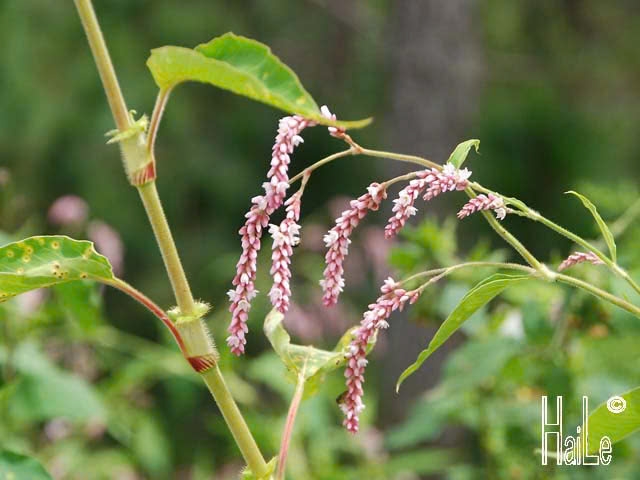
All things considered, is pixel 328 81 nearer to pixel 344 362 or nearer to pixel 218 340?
pixel 218 340

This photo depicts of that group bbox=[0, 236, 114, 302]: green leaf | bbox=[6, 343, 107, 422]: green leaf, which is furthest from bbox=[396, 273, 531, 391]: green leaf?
bbox=[6, 343, 107, 422]: green leaf

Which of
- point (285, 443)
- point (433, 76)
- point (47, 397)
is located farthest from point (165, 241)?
point (433, 76)

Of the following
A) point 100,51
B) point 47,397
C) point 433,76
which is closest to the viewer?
point 100,51

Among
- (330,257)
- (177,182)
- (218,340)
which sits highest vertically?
(177,182)

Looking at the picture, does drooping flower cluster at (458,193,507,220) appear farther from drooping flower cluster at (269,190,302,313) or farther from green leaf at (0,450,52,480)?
green leaf at (0,450,52,480)

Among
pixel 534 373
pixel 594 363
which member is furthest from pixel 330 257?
pixel 594 363
